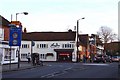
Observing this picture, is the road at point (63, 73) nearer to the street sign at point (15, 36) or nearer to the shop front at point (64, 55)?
the street sign at point (15, 36)

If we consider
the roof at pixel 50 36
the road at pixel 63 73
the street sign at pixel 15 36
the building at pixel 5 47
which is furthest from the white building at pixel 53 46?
the road at pixel 63 73

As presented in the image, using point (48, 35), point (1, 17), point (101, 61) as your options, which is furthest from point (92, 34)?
point (1, 17)

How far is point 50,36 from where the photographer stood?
98.9 metres

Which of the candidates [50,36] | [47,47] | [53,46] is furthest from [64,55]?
[50,36]

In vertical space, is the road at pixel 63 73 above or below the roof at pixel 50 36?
below

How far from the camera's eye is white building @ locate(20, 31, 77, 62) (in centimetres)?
9482

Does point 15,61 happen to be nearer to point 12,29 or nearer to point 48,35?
point 12,29

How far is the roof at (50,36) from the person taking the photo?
96938 millimetres

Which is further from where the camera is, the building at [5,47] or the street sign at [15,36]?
the building at [5,47]

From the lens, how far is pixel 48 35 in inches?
3917

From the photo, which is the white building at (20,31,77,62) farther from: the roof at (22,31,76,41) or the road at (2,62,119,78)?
the road at (2,62,119,78)

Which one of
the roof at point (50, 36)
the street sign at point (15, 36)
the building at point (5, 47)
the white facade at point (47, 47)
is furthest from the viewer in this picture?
the roof at point (50, 36)

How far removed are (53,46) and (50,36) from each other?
343 cm

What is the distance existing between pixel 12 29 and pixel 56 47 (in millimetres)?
57370
